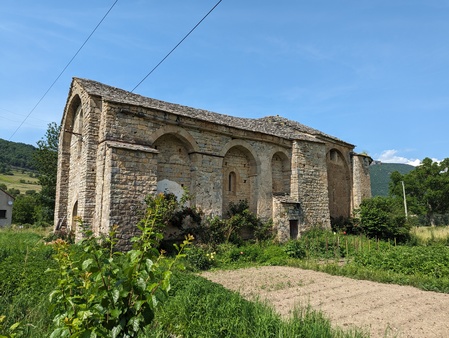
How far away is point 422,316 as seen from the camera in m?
5.71

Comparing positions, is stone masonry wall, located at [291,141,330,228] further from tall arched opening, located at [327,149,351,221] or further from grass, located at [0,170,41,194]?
grass, located at [0,170,41,194]

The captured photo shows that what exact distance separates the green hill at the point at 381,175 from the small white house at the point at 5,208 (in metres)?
73.8

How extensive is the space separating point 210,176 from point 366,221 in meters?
9.49

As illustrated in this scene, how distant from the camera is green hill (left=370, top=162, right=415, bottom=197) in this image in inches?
3243

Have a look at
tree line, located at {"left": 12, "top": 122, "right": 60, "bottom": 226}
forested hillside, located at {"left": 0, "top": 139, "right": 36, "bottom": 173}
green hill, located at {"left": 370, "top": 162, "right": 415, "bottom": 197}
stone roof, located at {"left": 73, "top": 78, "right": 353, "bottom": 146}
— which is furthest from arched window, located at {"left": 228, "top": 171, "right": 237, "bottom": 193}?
green hill, located at {"left": 370, "top": 162, "right": 415, "bottom": 197}

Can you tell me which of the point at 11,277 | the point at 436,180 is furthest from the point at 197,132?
the point at 436,180

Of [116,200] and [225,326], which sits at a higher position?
[116,200]

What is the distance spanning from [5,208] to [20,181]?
2736cm

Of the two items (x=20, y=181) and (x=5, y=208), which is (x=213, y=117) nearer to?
(x=5, y=208)

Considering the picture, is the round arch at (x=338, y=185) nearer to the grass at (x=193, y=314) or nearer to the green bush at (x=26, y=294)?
the grass at (x=193, y=314)

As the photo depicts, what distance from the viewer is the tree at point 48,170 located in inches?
934

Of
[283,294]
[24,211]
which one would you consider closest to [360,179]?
[283,294]

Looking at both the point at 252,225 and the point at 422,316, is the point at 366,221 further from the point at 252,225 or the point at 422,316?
the point at 422,316

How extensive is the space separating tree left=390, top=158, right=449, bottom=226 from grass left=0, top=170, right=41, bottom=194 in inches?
2273
